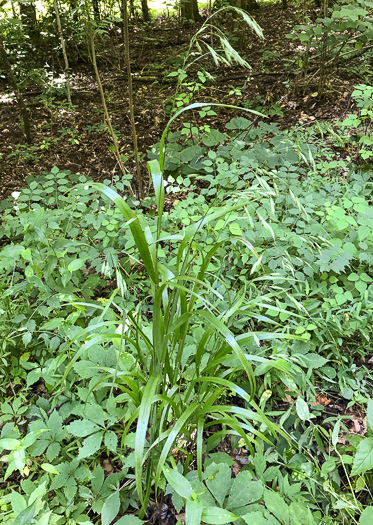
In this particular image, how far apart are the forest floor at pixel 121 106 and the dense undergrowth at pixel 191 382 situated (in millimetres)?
1777

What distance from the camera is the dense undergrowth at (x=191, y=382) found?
107 centimetres

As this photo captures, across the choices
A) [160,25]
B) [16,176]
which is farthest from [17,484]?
[160,25]

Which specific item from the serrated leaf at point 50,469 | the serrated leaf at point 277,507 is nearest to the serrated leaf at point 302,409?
the serrated leaf at point 277,507

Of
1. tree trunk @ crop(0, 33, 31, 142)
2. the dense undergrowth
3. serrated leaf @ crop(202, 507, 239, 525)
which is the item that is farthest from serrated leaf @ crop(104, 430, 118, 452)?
tree trunk @ crop(0, 33, 31, 142)

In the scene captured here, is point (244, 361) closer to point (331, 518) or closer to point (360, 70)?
point (331, 518)

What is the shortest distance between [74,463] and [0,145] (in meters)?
4.16

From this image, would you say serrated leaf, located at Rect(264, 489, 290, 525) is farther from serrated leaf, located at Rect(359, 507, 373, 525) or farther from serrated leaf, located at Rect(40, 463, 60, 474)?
serrated leaf, located at Rect(40, 463, 60, 474)

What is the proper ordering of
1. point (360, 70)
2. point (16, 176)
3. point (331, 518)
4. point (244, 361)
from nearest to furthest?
point (244, 361), point (331, 518), point (16, 176), point (360, 70)

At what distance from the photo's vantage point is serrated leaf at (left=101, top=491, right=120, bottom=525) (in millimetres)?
1127

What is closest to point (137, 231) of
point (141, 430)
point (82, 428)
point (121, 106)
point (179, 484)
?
point (141, 430)

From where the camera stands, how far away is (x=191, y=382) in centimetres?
113

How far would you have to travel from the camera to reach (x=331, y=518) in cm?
122

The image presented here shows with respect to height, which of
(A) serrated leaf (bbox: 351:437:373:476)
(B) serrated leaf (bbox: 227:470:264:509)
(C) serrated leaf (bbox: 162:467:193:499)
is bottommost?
(A) serrated leaf (bbox: 351:437:373:476)

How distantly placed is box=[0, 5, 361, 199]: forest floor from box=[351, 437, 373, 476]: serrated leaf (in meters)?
2.68
